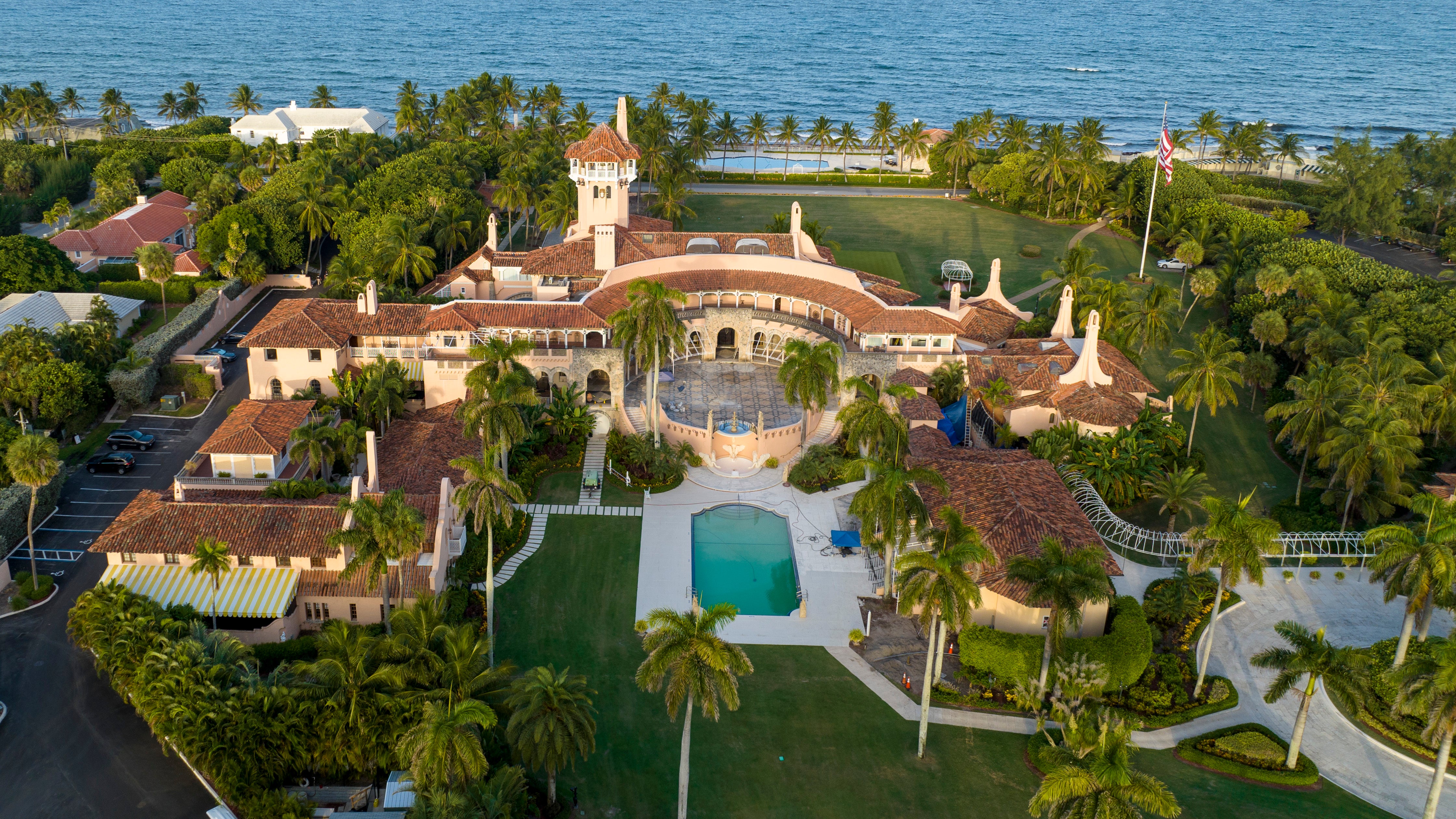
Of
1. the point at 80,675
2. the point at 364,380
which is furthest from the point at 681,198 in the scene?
the point at 80,675

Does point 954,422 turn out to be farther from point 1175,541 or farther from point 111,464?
point 111,464

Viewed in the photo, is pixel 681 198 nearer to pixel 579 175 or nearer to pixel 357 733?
pixel 579 175

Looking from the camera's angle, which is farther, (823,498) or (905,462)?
(823,498)

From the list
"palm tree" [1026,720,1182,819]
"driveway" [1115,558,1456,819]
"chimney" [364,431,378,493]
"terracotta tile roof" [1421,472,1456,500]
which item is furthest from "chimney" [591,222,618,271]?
"palm tree" [1026,720,1182,819]

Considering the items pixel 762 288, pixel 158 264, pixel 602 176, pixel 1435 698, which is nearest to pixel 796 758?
pixel 1435 698

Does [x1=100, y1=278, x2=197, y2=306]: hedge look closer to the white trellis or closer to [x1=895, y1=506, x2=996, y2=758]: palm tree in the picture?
[x1=895, y1=506, x2=996, y2=758]: palm tree

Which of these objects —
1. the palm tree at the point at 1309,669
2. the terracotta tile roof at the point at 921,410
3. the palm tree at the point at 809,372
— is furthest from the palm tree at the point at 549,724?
the terracotta tile roof at the point at 921,410
